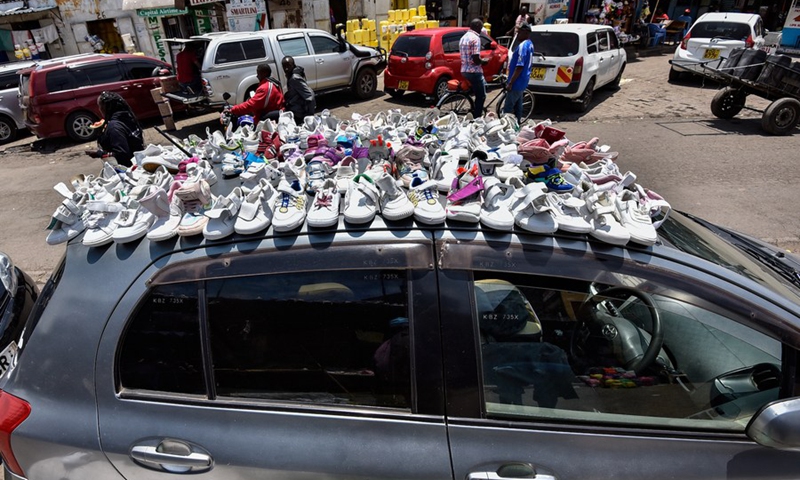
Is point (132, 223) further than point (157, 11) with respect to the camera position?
No

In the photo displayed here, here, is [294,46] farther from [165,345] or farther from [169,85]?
[165,345]

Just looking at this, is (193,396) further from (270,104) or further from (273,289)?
(270,104)

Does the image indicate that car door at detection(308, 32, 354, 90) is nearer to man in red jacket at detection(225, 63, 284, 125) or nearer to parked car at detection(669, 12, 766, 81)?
man in red jacket at detection(225, 63, 284, 125)

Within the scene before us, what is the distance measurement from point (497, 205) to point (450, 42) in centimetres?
1076

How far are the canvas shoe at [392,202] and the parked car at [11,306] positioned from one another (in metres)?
2.64

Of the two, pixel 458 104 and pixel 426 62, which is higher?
pixel 426 62

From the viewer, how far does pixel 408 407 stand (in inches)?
60.0

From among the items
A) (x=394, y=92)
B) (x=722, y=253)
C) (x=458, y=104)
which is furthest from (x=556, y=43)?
(x=722, y=253)

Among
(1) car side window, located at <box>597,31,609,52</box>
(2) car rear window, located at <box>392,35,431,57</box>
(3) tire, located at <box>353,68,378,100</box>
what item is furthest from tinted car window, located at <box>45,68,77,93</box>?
(1) car side window, located at <box>597,31,609,52</box>

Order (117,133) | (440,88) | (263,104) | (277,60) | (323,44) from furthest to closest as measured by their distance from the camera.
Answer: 1. (323,44)
2. (440,88)
3. (277,60)
4. (263,104)
5. (117,133)

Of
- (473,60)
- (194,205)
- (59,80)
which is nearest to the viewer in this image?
(194,205)

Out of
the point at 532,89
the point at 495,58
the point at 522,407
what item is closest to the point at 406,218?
the point at 522,407

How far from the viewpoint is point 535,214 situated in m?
1.59

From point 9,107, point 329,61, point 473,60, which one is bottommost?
point 9,107
